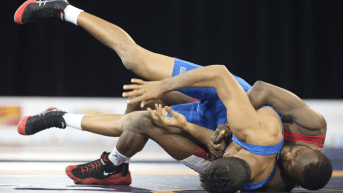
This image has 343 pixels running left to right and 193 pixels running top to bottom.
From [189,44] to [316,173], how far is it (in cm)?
379

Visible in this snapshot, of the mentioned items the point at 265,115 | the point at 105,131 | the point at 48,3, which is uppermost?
the point at 48,3

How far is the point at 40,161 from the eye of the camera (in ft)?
11.5

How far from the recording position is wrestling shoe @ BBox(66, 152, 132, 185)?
2164mm

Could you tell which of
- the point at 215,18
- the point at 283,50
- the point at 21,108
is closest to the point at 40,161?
the point at 21,108

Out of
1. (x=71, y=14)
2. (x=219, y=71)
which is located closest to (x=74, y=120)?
(x=71, y=14)

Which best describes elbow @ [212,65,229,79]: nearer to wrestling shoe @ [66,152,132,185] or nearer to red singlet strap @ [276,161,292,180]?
red singlet strap @ [276,161,292,180]

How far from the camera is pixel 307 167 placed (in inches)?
67.7

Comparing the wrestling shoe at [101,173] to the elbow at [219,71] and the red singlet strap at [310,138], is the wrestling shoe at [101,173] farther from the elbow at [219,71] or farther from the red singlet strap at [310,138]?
the red singlet strap at [310,138]

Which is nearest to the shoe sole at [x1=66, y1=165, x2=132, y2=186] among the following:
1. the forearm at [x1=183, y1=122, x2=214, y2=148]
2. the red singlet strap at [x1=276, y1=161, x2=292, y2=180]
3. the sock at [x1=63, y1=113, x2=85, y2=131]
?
the sock at [x1=63, y1=113, x2=85, y2=131]

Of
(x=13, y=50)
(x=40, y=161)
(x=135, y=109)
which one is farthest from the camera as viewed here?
(x=13, y=50)

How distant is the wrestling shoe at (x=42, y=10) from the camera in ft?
7.33

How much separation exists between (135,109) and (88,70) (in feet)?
9.57

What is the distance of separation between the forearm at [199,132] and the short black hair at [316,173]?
0.50m

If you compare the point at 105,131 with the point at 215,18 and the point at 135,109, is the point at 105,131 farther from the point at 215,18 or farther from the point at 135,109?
Result: the point at 215,18
